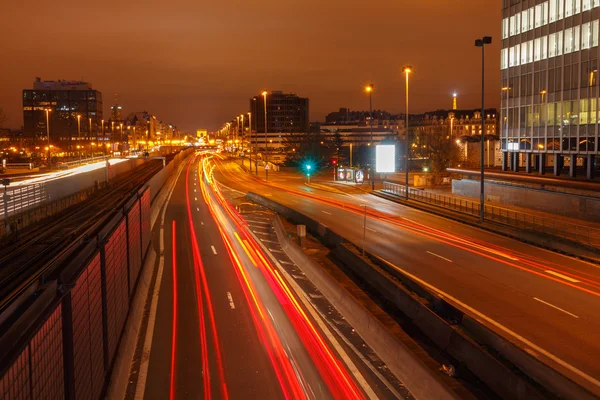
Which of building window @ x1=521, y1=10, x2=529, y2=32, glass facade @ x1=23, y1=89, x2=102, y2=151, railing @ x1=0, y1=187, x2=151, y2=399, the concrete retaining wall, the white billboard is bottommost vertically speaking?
the concrete retaining wall

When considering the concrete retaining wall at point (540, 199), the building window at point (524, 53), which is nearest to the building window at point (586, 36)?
the building window at point (524, 53)

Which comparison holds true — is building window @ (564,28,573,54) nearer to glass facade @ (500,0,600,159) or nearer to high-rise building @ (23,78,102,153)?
glass facade @ (500,0,600,159)

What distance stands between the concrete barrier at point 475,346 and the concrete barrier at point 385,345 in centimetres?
130

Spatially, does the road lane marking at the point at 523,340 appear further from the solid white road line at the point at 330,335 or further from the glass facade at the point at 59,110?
the glass facade at the point at 59,110

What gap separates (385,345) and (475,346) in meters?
1.94

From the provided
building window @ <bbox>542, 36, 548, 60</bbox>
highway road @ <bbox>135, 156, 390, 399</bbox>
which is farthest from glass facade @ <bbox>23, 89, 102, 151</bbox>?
highway road @ <bbox>135, 156, 390, 399</bbox>

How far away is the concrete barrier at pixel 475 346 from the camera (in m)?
9.02

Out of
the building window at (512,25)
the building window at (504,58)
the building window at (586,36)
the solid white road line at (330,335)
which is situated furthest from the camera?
the building window at (504,58)

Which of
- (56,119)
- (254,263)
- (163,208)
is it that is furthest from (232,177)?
(56,119)

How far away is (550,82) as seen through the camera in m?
44.2

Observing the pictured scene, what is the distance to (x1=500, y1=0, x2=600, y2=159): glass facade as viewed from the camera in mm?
40000

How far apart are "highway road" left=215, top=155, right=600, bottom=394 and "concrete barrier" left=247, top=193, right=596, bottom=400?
1.25 metres

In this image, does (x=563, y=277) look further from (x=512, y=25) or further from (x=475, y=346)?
(x=512, y=25)

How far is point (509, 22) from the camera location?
1962 inches
